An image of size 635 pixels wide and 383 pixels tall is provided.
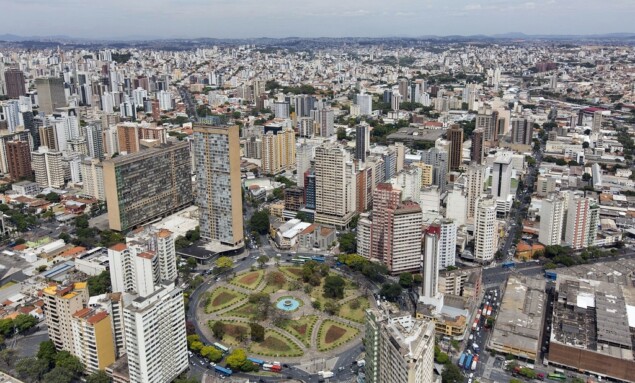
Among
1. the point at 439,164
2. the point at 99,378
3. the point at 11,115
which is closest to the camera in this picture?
the point at 99,378

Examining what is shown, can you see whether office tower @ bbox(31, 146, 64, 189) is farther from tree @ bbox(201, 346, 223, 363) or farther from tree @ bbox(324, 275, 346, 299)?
tree @ bbox(201, 346, 223, 363)

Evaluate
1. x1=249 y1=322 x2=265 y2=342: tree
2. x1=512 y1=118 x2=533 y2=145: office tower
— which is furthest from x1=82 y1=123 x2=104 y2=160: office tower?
x1=512 y1=118 x2=533 y2=145: office tower

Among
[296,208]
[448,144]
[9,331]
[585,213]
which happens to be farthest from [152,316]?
[448,144]

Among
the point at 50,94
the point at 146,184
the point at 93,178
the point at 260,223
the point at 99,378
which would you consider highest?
the point at 50,94

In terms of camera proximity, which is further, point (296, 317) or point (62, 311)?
point (296, 317)

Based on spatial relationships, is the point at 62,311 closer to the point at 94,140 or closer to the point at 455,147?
the point at 94,140

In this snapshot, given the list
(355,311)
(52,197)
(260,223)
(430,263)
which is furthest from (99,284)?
(52,197)
